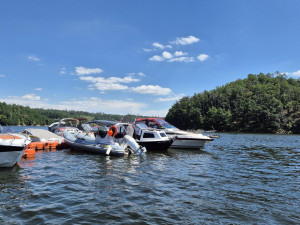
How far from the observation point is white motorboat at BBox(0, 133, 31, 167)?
1202 centimetres

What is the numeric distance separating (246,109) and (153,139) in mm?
104939

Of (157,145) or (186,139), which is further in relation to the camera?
(186,139)

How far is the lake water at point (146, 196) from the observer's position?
6684 mm

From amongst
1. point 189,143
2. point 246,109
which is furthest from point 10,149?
point 246,109

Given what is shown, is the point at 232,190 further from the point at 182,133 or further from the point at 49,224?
the point at 182,133

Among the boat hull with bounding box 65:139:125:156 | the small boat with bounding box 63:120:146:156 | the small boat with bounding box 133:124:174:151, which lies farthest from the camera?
the small boat with bounding box 133:124:174:151

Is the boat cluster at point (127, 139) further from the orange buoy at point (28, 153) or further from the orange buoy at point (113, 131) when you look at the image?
the orange buoy at point (28, 153)

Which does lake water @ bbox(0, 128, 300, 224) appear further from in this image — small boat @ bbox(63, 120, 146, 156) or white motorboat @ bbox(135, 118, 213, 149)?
white motorboat @ bbox(135, 118, 213, 149)

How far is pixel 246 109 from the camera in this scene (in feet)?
378

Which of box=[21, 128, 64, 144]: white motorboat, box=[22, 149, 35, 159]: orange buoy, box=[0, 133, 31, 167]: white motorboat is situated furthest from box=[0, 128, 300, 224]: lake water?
box=[21, 128, 64, 144]: white motorboat

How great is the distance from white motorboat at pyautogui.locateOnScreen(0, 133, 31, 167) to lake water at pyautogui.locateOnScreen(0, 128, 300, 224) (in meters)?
0.53

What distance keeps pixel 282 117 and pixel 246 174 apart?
104280 mm

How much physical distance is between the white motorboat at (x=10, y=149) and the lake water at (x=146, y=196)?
1.72 ft

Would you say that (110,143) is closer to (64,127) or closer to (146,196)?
(146,196)
